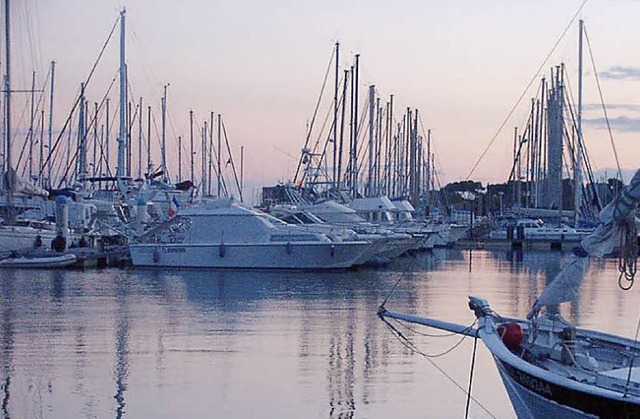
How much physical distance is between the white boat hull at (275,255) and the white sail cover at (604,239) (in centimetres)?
2883

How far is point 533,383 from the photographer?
13453 millimetres

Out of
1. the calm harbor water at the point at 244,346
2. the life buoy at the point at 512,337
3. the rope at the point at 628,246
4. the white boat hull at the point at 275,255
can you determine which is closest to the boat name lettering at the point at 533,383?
the life buoy at the point at 512,337

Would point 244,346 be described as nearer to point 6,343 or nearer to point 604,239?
point 6,343

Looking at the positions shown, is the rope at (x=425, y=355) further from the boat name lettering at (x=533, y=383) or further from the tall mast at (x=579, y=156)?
the tall mast at (x=579, y=156)

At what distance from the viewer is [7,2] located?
150 ft

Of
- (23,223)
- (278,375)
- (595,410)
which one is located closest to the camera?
(595,410)

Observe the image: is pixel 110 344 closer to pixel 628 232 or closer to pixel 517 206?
pixel 628 232

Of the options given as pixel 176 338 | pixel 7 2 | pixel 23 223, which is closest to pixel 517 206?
pixel 23 223

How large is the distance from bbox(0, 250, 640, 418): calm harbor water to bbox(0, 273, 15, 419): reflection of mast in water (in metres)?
0.03

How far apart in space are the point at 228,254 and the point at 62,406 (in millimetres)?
28989

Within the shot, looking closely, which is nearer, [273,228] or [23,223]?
[273,228]

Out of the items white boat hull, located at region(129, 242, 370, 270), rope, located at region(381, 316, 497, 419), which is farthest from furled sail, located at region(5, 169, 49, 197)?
rope, located at region(381, 316, 497, 419)

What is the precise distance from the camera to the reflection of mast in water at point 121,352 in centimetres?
1729

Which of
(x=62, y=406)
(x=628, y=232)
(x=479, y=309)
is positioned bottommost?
(x=62, y=406)
